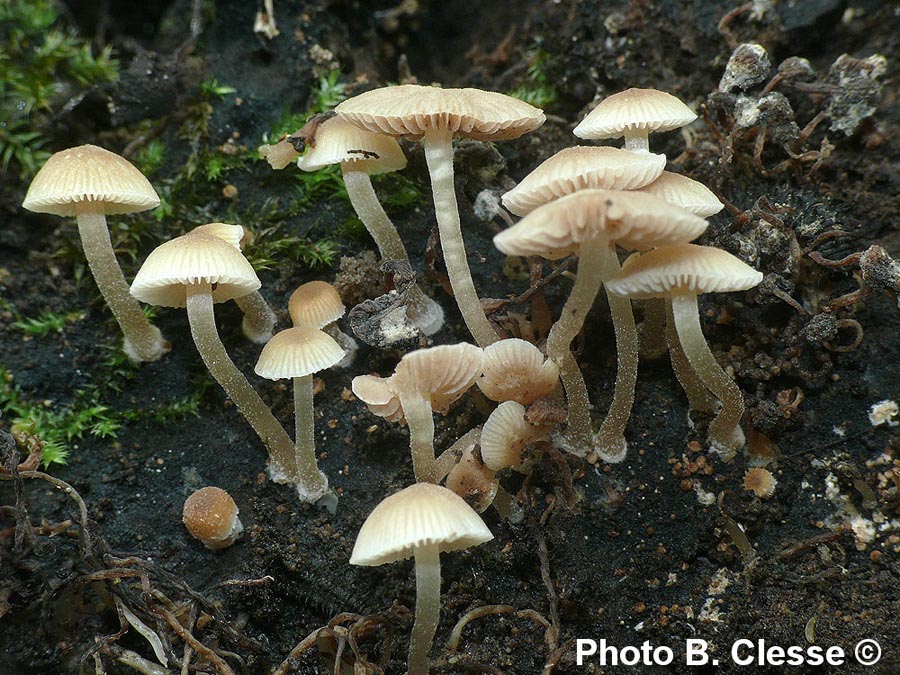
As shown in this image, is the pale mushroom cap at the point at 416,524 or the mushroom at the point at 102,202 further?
the mushroom at the point at 102,202

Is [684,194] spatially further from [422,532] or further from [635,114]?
[422,532]

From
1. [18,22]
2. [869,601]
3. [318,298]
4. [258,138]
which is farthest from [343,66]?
[869,601]

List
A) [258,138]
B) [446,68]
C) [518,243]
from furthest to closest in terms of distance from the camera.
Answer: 1. [446,68]
2. [258,138]
3. [518,243]

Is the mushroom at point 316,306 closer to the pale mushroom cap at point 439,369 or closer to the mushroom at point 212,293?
the mushroom at point 212,293

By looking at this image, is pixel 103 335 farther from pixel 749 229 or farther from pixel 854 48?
pixel 854 48

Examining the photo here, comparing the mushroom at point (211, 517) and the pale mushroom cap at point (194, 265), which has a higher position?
the pale mushroom cap at point (194, 265)

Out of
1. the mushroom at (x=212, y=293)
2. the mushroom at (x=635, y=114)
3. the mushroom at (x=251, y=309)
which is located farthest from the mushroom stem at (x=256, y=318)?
the mushroom at (x=635, y=114)
